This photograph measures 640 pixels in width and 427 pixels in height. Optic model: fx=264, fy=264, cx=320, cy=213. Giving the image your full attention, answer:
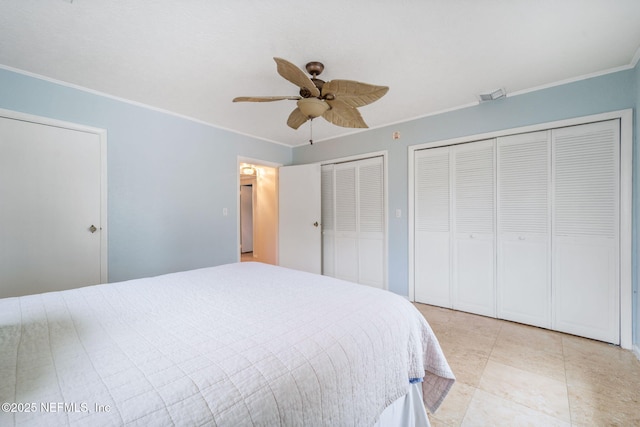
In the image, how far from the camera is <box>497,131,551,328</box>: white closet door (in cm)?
253

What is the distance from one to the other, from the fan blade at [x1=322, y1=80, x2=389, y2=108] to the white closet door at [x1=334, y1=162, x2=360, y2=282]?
2151 millimetres

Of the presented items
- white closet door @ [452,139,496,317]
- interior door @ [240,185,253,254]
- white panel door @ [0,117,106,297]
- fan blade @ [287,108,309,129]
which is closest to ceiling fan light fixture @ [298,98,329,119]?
fan blade @ [287,108,309,129]

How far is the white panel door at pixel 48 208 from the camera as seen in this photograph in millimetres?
2180

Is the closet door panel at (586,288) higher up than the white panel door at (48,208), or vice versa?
the white panel door at (48,208)

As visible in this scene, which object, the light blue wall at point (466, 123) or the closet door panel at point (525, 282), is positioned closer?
the light blue wall at point (466, 123)

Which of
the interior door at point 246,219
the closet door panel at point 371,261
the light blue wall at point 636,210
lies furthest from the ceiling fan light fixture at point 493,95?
the interior door at point 246,219

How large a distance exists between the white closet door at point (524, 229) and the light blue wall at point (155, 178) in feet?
10.6

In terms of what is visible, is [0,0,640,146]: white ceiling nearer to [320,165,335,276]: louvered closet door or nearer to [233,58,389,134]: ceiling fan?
[233,58,389,134]: ceiling fan

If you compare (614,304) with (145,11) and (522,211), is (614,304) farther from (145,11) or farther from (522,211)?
(145,11)

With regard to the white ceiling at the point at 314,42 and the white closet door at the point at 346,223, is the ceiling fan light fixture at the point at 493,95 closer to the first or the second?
the white ceiling at the point at 314,42

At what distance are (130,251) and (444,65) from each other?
3436 millimetres

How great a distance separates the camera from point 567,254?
2.43 meters

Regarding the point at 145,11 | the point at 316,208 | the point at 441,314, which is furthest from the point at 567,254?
the point at 145,11

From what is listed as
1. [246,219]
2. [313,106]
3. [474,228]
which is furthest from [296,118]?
[246,219]
